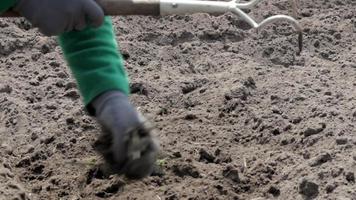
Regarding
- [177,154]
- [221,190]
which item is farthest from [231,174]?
[177,154]

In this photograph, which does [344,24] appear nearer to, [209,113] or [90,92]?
[209,113]

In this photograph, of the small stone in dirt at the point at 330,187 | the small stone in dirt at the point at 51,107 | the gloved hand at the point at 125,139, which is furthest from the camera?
the small stone in dirt at the point at 51,107

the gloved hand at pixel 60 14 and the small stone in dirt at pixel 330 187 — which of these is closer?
the gloved hand at pixel 60 14

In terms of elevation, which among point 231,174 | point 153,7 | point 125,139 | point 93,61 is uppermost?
point 153,7

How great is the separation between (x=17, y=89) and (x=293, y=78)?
1.27 meters

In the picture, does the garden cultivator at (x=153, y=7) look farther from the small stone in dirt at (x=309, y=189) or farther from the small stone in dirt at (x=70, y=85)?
the small stone in dirt at (x=70, y=85)

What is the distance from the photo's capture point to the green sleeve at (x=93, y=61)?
8.59 feet

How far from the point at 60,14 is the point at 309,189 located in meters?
1.12

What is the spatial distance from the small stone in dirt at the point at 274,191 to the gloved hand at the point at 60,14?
987 millimetres

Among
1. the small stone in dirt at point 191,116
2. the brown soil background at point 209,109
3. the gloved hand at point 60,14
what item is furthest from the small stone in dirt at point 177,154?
the gloved hand at point 60,14

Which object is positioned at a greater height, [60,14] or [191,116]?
[60,14]

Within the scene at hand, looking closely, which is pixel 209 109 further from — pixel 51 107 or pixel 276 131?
pixel 51 107

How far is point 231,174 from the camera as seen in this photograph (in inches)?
126

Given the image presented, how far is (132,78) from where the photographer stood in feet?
12.8
